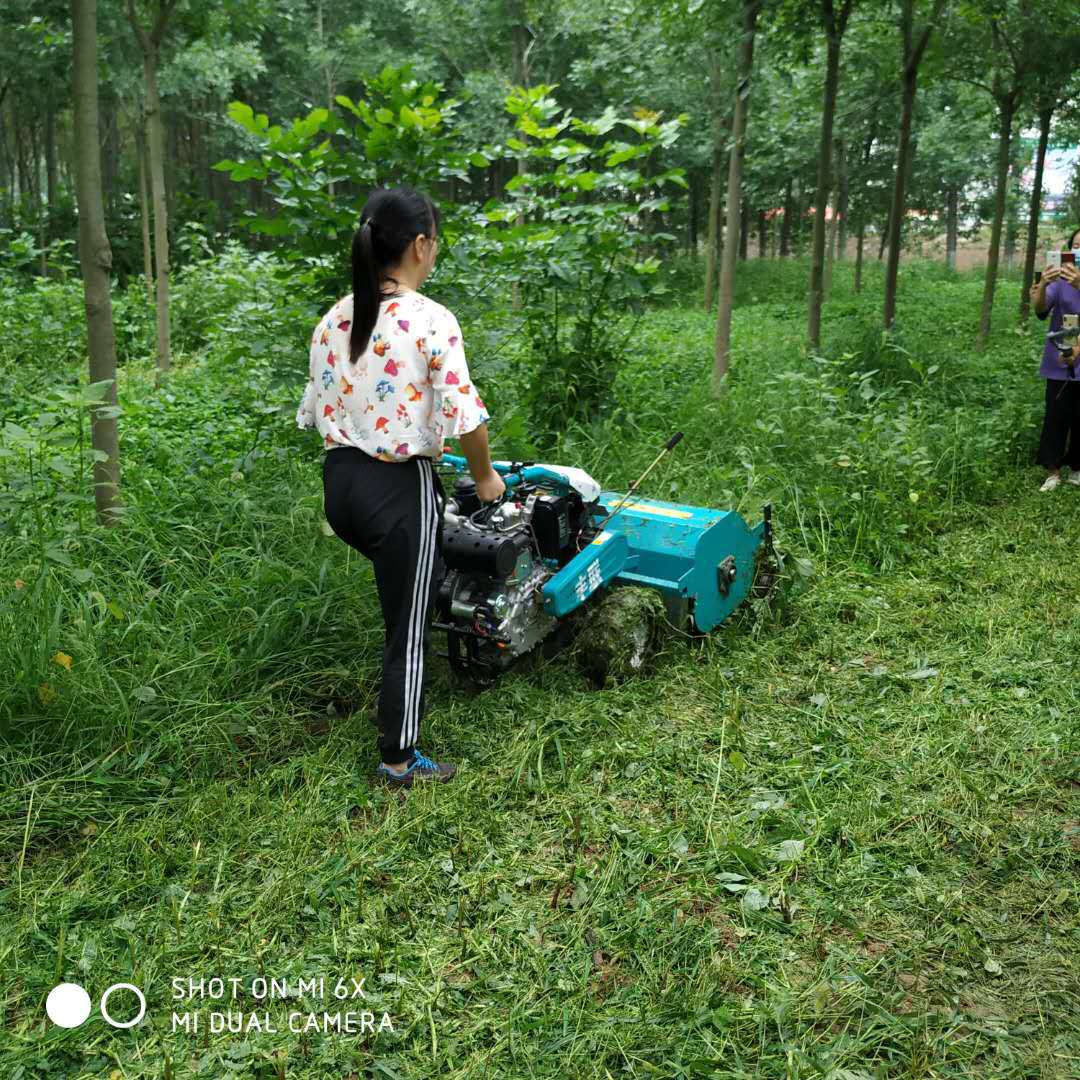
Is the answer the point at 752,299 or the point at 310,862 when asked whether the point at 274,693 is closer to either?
the point at 310,862

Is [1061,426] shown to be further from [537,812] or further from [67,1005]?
[67,1005]

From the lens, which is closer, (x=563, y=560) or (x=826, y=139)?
(x=563, y=560)

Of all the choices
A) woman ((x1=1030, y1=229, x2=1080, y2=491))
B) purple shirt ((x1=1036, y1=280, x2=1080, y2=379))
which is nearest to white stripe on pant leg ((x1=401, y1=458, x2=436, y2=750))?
woman ((x1=1030, y1=229, x2=1080, y2=491))

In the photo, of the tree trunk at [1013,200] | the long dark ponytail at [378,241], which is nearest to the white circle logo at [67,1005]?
the long dark ponytail at [378,241]

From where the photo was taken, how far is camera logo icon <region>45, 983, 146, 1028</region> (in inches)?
88.6

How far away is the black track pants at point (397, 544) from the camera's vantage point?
3.11m

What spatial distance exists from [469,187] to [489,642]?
99.2 ft

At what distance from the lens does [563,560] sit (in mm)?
4078

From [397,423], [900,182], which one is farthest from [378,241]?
[900,182]

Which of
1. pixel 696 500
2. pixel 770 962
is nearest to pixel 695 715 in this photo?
pixel 770 962

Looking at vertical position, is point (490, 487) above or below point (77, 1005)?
above

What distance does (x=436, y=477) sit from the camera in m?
3.27

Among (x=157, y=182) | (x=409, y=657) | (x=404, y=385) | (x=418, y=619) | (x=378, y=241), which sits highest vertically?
(x=157, y=182)

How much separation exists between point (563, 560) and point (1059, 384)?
4189 mm
